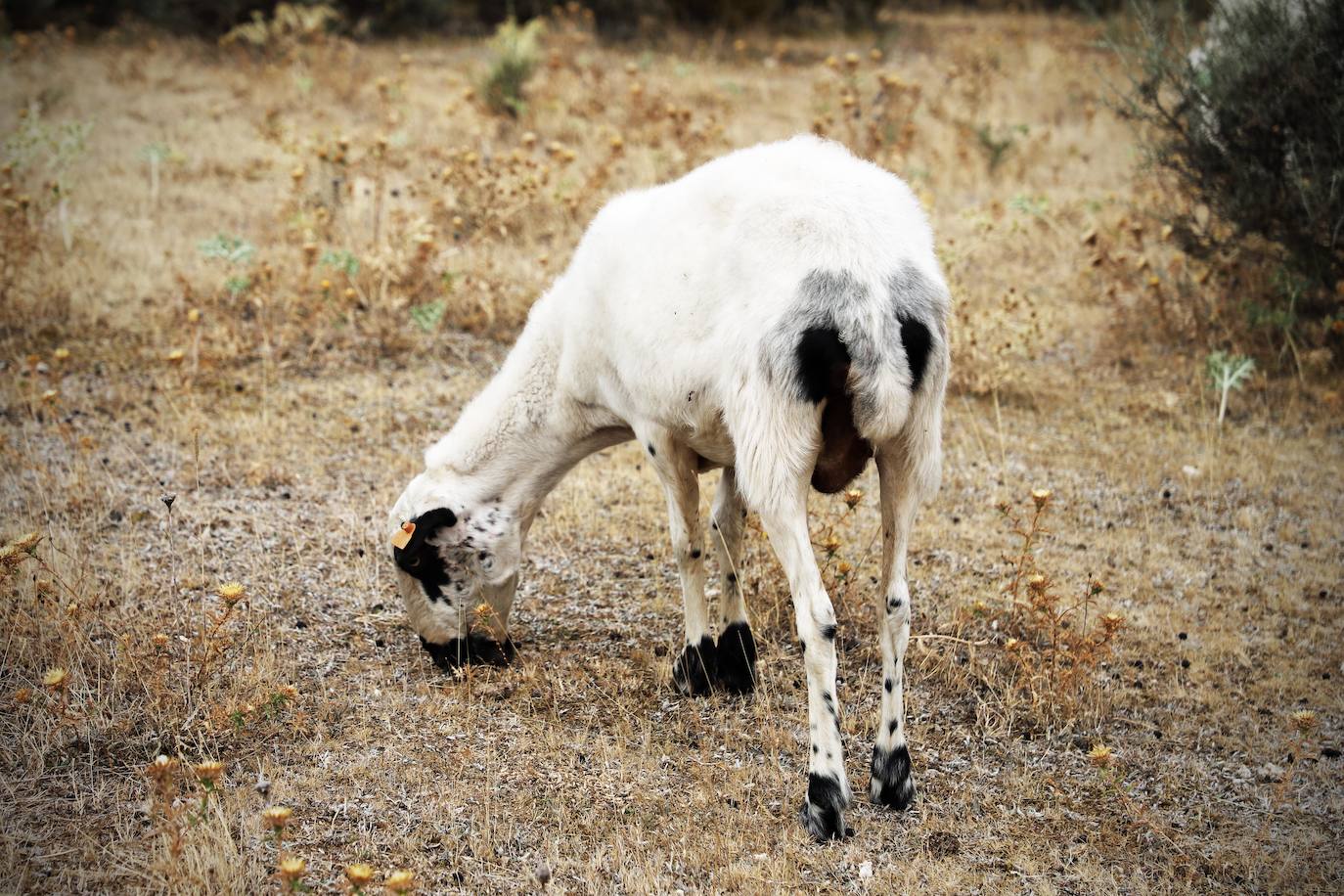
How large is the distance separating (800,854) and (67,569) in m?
3.60

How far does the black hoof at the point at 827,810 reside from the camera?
368cm

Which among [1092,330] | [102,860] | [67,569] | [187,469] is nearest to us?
[102,860]

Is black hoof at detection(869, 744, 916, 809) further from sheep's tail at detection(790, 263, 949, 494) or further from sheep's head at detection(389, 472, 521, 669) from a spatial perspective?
sheep's head at detection(389, 472, 521, 669)

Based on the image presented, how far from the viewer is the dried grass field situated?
368 cm

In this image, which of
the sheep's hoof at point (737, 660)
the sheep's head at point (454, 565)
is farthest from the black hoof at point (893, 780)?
the sheep's head at point (454, 565)

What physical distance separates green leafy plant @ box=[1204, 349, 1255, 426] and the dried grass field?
13 centimetres

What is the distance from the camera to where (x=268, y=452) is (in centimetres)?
649

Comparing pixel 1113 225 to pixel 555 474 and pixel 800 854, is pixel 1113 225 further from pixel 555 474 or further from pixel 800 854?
pixel 800 854

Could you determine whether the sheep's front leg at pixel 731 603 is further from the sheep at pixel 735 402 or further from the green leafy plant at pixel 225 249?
the green leafy plant at pixel 225 249

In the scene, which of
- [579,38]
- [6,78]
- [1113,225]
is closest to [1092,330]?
[1113,225]

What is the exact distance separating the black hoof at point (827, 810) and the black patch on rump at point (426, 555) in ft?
5.91

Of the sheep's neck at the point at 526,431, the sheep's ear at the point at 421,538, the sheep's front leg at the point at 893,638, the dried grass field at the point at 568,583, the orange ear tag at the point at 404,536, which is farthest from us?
the sheep's neck at the point at 526,431

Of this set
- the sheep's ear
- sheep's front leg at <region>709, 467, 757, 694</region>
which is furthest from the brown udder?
the sheep's ear

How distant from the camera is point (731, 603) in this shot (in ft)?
15.5
